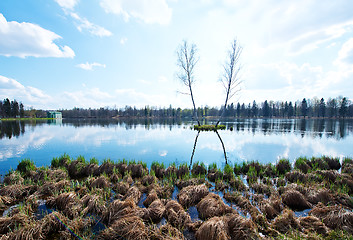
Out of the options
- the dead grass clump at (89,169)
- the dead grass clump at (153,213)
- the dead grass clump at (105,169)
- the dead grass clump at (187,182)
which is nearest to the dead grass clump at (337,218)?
the dead grass clump at (187,182)

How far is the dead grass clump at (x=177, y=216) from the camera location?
462 centimetres

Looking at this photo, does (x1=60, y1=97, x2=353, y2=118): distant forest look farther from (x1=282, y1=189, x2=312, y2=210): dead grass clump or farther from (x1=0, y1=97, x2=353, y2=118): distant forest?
(x1=282, y1=189, x2=312, y2=210): dead grass clump

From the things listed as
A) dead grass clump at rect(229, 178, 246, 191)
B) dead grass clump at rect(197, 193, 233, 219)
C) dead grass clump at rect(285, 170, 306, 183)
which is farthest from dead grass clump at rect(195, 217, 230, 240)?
dead grass clump at rect(285, 170, 306, 183)

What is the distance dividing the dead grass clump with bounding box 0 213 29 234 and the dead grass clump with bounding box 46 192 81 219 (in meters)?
0.94

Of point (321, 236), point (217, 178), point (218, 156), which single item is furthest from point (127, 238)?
point (218, 156)

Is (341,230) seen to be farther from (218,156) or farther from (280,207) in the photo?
(218,156)

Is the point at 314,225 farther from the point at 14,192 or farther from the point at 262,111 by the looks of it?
the point at 262,111

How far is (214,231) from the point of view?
12.8 feet

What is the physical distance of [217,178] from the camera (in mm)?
8016

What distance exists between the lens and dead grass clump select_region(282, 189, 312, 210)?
18.3 feet

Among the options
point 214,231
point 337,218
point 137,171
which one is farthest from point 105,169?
point 337,218

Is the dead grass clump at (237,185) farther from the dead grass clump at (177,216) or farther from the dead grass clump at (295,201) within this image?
the dead grass clump at (177,216)

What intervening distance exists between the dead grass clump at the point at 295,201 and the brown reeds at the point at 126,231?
16.9 ft

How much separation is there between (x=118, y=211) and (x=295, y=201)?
614cm
